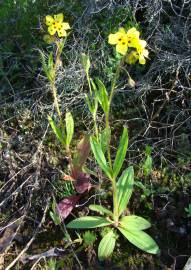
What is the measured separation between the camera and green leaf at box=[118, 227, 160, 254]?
164 cm

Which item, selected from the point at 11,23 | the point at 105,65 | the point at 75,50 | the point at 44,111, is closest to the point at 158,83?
the point at 105,65

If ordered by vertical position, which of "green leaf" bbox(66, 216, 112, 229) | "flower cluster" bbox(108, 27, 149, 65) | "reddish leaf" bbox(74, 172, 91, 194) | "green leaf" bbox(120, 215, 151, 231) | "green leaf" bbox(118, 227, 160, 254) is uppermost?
"flower cluster" bbox(108, 27, 149, 65)

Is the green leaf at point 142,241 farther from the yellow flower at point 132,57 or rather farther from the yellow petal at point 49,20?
the yellow petal at point 49,20

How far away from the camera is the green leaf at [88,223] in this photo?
1.69 m

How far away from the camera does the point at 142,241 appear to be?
166 cm

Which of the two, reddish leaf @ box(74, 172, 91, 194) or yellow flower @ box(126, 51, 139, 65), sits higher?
yellow flower @ box(126, 51, 139, 65)

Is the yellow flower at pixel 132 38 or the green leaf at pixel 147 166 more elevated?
the yellow flower at pixel 132 38

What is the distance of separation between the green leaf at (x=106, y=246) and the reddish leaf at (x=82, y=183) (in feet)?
0.77

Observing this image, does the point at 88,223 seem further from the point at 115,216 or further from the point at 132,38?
the point at 132,38

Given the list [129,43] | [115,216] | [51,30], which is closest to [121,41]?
[129,43]

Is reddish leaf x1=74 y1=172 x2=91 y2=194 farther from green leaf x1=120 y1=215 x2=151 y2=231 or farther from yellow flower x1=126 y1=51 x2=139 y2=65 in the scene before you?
yellow flower x1=126 y1=51 x2=139 y2=65

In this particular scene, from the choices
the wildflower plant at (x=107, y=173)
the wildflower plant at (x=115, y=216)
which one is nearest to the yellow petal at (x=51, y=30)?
the wildflower plant at (x=107, y=173)

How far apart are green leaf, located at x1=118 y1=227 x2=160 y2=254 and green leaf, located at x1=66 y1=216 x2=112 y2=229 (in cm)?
9

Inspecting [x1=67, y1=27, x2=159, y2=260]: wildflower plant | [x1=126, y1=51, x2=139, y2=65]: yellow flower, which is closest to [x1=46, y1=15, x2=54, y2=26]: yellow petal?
[x1=67, y1=27, x2=159, y2=260]: wildflower plant
